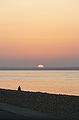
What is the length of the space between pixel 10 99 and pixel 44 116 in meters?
13.9

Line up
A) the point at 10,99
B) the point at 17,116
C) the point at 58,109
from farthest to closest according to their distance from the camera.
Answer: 1. the point at 10,99
2. the point at 58,109
3. the point at 17,116

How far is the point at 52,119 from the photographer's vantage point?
20078mm

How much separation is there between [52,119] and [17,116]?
196 centimetres

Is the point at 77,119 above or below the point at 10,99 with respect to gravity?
below

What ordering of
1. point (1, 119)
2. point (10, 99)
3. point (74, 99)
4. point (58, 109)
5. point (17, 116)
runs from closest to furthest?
point (1, 119) < point (17, 116) < point (58, 109) < point (74, 99) < point (10, 99)

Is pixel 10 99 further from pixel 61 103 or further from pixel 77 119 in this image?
pixel 77 119

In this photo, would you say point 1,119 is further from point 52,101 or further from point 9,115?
point 52,101

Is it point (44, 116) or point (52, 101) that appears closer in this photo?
point (44, 116)

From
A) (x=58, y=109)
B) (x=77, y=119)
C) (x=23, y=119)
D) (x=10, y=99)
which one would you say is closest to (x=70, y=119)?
(x=77, y=119)

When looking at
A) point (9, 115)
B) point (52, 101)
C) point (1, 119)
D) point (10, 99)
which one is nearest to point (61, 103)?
point (52, 101)

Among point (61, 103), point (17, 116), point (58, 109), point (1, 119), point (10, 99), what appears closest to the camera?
point (1, 119)

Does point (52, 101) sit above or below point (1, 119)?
above

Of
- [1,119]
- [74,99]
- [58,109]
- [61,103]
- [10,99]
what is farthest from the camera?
[10,99]

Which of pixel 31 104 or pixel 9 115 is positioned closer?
pixel 9 115
